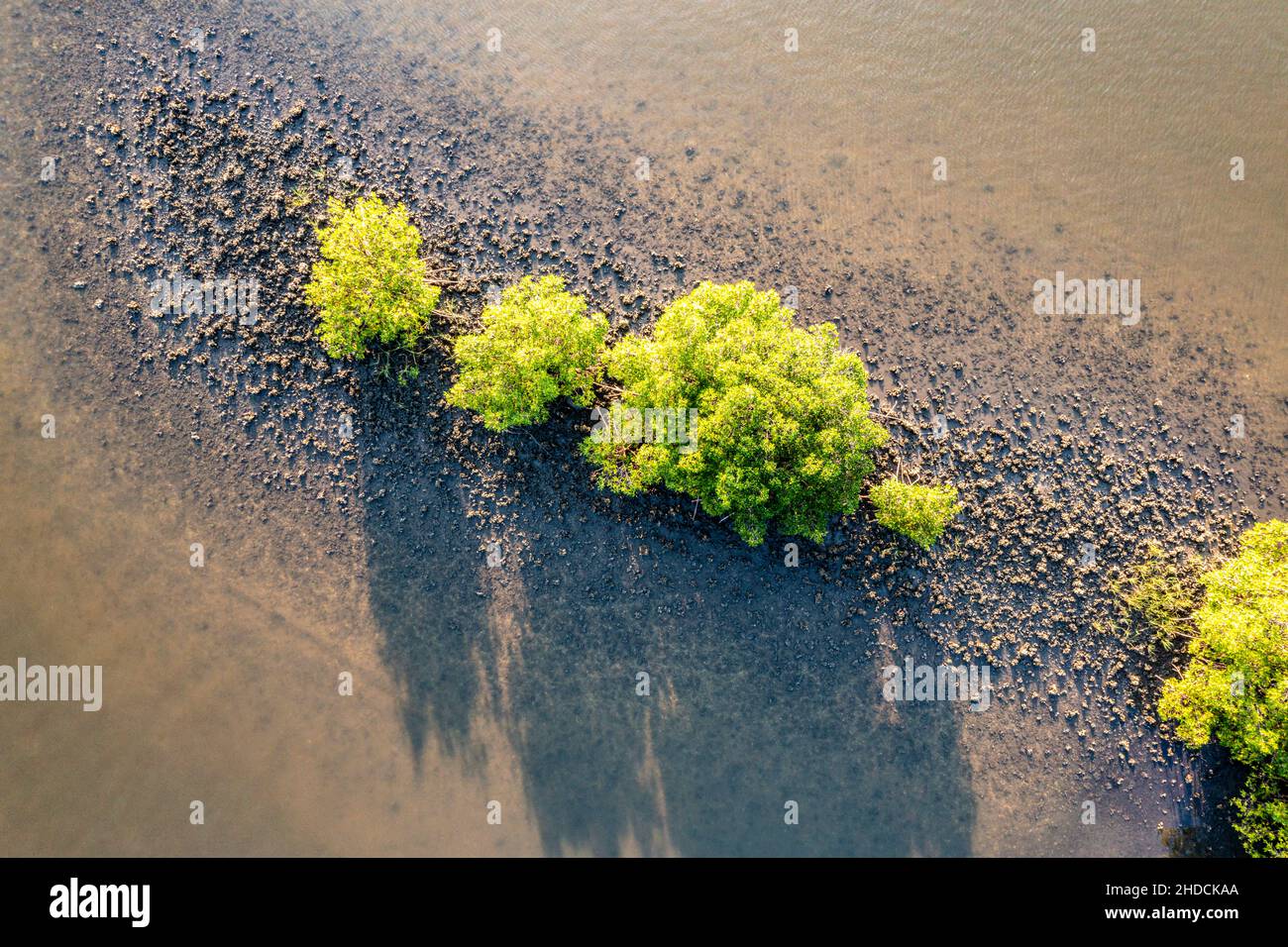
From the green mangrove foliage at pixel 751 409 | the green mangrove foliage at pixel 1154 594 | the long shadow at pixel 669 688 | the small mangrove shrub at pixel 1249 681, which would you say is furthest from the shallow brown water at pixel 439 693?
the green mangrove foliage at pixel 1154 594

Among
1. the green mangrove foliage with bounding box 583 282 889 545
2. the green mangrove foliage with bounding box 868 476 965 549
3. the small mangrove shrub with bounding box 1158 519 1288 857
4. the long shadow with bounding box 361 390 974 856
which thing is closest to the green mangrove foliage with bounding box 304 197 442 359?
the long shadow with bounding box 361 390 974 856

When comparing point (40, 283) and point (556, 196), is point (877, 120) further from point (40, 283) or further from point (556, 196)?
point (40, 283)

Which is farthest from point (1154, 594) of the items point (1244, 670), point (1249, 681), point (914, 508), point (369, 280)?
point (369, 280)

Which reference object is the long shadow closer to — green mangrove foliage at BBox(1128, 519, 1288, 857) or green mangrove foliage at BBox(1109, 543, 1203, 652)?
green mangrove foliage at BBox(1109, 543, 1203, 652)

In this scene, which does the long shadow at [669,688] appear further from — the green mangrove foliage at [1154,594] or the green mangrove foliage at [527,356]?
the green mangrove foliage at [1154,594]

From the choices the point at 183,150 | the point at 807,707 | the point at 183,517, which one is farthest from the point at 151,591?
the point at 807,707
